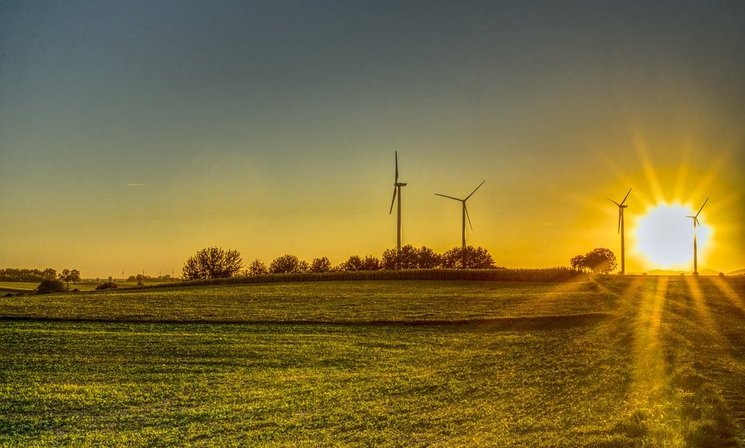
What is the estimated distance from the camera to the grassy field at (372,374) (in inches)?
690

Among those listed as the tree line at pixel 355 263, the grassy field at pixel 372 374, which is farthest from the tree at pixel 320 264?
the grassy field at pixel 372 374

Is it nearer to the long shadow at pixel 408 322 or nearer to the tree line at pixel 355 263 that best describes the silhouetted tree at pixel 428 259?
the tree line at pixel 355 263

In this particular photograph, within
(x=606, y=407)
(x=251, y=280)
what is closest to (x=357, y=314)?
(x=606, y=407)

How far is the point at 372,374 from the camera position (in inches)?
1030

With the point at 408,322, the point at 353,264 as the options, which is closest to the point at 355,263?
the point at 353,264

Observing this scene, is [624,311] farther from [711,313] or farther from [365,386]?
[365,386]

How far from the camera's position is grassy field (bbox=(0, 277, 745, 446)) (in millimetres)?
17516

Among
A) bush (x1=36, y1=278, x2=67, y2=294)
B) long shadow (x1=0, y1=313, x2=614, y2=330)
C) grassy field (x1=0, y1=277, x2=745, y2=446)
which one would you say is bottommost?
grassy field (x1=0, y1=277, x2=745, y2=446)

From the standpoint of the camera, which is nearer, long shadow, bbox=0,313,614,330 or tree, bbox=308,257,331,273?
long shadow, bbox=0,313,614,330

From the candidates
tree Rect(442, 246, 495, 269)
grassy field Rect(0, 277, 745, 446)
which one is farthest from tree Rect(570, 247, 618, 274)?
→ grassy field Rect(0, 277, 745, 446)

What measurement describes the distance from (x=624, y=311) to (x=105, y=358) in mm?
33668

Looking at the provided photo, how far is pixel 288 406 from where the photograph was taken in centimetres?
2091

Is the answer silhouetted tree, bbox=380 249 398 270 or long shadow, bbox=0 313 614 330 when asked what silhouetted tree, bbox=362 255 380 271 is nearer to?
silhouetted tree, bbox=380 249 398 270

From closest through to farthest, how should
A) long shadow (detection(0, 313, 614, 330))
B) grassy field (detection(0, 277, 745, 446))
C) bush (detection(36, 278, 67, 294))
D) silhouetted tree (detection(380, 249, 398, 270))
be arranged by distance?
grassy field (detection(0, 277, 745, 446)), long shadow (detection(0, 313, 614, 330)), bush (detection(36, 278, 67, 294)), silhouetted tree (detection(380, 249, 398, 270))
